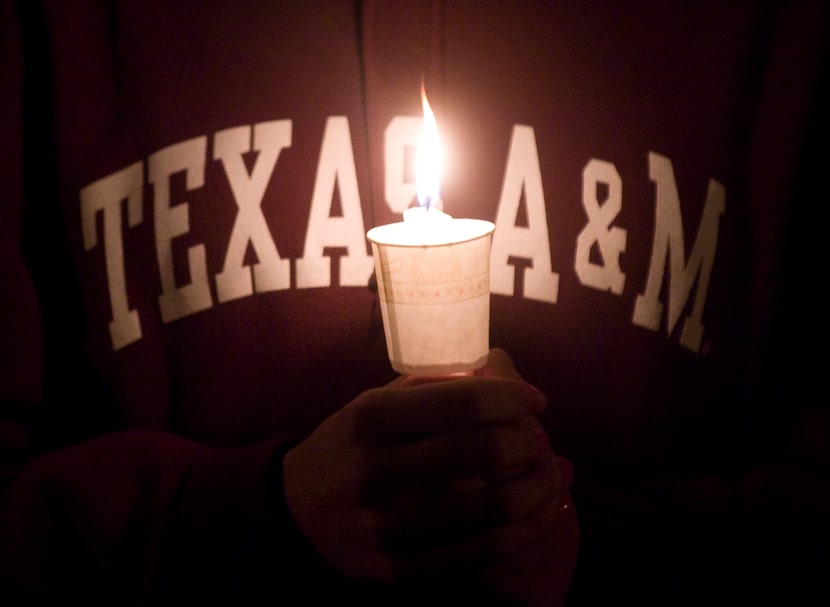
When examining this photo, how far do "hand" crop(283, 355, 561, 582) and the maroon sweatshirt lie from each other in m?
0.20

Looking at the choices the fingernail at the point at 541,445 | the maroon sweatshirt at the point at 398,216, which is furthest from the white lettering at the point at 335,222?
the fingernail at the point at 541,445

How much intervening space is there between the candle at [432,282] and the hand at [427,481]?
1.9 inches

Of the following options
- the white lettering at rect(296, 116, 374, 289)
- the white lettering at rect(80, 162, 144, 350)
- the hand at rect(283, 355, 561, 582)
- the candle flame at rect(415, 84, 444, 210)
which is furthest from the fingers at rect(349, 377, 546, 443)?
the white lettering at rect(80, 162, 144, 350)

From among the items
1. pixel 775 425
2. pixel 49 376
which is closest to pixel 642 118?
pixel 775 425

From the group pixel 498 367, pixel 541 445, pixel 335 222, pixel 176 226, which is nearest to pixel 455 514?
pixel 541 445

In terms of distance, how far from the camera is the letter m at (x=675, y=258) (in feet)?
3.49

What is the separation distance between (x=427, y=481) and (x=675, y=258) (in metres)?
0.62

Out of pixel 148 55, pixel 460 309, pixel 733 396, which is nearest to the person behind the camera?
pixel 460 309

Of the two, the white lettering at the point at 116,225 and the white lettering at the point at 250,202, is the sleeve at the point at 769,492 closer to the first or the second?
the white lettering at the point at 250,202

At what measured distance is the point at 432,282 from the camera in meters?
0.76

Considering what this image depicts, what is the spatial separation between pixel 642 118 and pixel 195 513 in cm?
95

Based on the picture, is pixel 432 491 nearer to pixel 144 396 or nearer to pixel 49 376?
pixel 144 396

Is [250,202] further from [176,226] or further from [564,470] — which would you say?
[564,470]

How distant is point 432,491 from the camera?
31.2 inches
